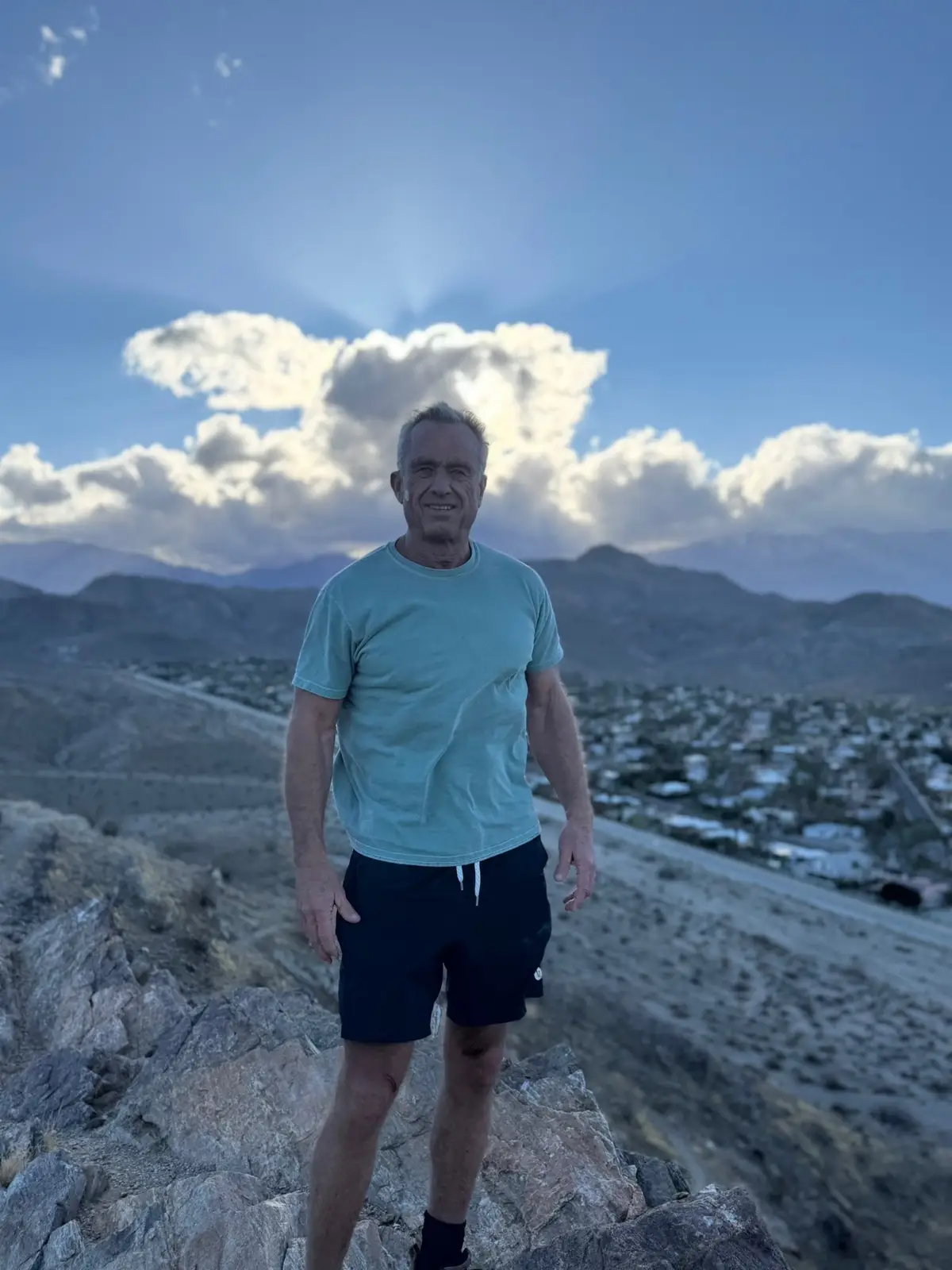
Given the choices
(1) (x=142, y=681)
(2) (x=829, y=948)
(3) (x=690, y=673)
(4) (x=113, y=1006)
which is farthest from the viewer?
(3) (x=690, y=673)

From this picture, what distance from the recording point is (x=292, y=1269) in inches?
113

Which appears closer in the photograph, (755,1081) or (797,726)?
(755,1081)

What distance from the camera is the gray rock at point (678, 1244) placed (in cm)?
271

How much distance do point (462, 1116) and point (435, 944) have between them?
75cm

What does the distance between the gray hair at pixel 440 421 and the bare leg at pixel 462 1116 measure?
1.89 metres

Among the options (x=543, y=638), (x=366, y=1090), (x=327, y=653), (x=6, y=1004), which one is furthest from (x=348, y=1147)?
(x=6, y=1004)

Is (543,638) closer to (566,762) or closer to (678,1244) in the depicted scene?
(566,762)

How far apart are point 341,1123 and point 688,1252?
1197 millimetres

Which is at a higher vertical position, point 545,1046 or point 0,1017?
point 0,1017

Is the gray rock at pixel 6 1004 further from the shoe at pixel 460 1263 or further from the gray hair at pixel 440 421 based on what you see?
the gray hair at pixel 440 421

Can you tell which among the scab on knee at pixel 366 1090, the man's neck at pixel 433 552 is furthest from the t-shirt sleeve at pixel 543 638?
the scab on knee at pixel 366 1090

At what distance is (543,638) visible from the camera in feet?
9.95

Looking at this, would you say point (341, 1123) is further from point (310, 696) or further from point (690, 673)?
point (690, 673)

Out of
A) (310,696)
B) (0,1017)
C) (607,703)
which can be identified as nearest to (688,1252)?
(310,696)
